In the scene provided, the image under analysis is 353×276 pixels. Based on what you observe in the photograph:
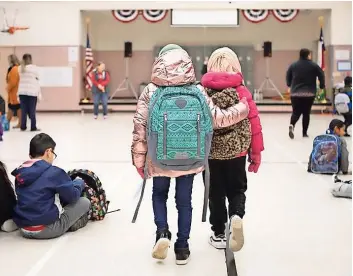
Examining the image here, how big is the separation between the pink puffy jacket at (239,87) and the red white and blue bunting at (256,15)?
14303mm

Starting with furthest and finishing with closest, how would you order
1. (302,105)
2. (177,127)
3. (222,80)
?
1. (302,105)
2. (222,80)
3. (177,127)

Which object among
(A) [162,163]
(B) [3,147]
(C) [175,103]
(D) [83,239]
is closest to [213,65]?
(C) [175,103]

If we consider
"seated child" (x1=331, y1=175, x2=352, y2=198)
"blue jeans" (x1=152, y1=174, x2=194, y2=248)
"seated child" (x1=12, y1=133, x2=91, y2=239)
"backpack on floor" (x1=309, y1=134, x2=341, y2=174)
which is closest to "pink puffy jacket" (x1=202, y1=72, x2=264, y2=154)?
"blue jeans" (x1=152, y1=174, x2=194, y2=248)

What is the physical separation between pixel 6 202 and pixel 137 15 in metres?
13.9

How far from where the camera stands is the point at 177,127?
113 inches

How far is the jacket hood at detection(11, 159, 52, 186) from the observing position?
355cm

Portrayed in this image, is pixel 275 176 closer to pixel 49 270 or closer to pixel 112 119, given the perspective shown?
pixel 49 270

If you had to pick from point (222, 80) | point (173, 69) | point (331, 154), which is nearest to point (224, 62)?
Answer: point (222, 80)

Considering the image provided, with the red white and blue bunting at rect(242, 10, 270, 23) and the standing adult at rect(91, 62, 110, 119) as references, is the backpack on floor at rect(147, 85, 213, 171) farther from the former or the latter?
the red white and blue bunting at rect(242, 10, 270, 23)

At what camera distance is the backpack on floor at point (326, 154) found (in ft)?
19.4

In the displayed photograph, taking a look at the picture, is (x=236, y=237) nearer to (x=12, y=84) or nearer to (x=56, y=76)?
(x=12, y=84)

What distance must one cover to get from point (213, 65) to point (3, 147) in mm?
5799

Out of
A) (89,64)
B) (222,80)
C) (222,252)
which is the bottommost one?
(222,252)

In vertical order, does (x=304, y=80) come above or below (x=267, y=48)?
below
